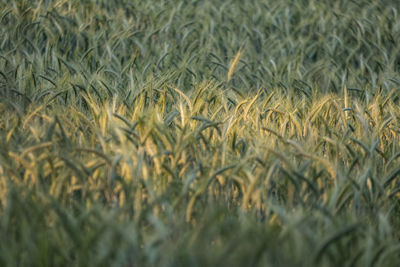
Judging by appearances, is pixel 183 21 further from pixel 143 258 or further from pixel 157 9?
pixel 143 258

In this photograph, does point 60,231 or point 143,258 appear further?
point 60,231

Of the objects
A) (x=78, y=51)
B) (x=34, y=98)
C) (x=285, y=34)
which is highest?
(x=34, y=98)

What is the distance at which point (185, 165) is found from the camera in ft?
6.04

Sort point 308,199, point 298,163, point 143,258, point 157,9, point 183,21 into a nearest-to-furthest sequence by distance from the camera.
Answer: point 143,258 → point 308,199 → point 298,163 → point 183,21 → point 157,9

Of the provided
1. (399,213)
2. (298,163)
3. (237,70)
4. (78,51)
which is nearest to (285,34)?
(237,70)

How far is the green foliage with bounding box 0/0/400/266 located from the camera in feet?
4.50

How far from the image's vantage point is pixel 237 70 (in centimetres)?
333

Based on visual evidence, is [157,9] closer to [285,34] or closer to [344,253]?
[285,34]

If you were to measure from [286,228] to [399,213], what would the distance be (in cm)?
64

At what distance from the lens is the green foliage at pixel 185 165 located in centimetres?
137

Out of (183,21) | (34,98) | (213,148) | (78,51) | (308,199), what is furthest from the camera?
(183,21)

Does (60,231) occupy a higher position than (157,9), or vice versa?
(60,231)

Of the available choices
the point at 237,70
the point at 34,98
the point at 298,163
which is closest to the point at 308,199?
the point at 298,163

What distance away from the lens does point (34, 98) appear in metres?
2.42
